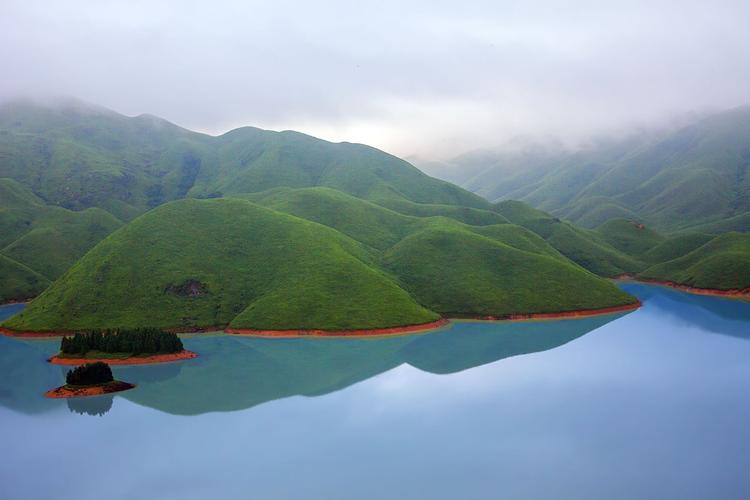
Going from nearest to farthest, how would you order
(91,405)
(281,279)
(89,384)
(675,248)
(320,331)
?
(91,405) < (89,384) < (320,331) < (281,279) < (675,248)

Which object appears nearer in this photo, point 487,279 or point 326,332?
point 326,332

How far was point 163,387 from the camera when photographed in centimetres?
6569

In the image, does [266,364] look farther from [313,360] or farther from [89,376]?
[89,376]

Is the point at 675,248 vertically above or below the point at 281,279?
above

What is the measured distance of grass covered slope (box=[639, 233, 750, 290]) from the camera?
13525 centimetres

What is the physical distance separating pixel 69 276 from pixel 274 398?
230ft

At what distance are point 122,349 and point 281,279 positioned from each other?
3642cm

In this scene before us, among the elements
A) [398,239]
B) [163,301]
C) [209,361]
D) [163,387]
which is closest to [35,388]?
[163,387]

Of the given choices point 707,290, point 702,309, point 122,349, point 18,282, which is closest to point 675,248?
point 707,290

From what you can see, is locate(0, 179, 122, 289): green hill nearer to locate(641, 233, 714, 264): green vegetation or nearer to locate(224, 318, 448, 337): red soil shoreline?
locate(224, 318, 448, 337): red soil shoreline

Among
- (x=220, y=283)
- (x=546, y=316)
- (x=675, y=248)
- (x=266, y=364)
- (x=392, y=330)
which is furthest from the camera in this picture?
(x=675, y=248)

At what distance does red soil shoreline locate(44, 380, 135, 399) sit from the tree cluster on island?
1367 centimetres

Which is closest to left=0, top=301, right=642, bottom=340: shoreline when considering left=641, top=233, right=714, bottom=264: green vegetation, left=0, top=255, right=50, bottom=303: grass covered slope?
left=0, top=255, right=50, bottom=303: grass covered slope

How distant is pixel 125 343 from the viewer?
257 feet
